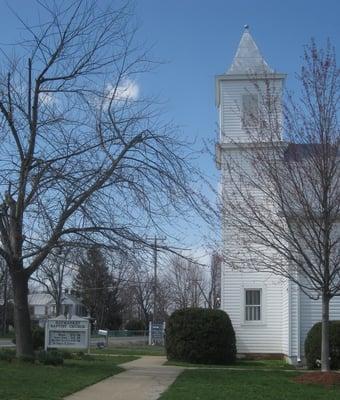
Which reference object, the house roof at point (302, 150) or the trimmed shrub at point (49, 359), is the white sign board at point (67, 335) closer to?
the trimmed shrub at point (49, 359)

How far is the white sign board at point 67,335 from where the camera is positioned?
68.9ft

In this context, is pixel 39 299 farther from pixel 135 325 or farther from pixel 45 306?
pixel 135 325

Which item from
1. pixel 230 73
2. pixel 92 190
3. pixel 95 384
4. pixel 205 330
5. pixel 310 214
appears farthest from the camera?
pixel 230 73

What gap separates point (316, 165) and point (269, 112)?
2.06 meters

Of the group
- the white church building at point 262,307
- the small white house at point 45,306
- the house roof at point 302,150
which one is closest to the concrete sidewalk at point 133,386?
the house roof at point 302,150

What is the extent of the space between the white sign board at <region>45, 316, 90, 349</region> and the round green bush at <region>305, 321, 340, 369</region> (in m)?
7.22

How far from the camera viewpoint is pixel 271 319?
24344 millimetres

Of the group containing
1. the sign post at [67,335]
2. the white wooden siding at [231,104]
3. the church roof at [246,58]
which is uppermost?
the church roof at [246,58]

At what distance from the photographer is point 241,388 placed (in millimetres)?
12391

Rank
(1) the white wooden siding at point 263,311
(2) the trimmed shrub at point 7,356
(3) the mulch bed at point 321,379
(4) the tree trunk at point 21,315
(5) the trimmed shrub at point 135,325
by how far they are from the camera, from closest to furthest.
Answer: (3) the mulch bed at point 321,379 → (2) the trimmed shrub at point 7,356 → (4) the tree trunk at point 21,315 → (1) the white wooden siding at point 263,311 → (5) the trimmed shrub at point 135,325

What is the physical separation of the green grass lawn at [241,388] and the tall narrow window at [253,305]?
9.16 metres

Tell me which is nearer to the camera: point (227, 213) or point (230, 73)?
point (227, 213)

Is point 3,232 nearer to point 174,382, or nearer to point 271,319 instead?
point 174,382

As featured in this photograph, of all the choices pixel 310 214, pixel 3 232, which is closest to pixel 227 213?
pixel 310 214
